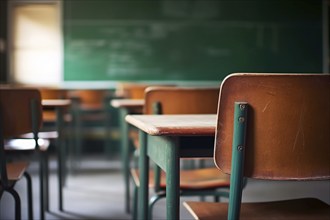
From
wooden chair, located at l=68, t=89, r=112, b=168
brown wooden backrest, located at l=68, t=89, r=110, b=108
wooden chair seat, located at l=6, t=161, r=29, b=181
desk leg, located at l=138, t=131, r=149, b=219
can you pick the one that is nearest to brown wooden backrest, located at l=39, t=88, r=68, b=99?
wooden chair, located at l=68, t=89, r=112, b=168

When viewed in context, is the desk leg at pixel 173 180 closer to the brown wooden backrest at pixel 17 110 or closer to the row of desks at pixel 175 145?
the row of desks at pixel 175 145

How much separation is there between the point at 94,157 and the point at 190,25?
6.54 feet

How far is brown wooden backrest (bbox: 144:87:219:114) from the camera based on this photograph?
219 cm

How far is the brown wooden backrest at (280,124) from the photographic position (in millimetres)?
1083

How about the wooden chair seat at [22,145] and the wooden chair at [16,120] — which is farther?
the wooden chair seat at [22,145]

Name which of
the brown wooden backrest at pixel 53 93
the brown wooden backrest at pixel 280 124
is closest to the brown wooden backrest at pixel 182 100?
the brown wooden backrest at pixel 280 124

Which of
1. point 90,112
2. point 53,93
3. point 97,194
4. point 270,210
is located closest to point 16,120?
point 270,210

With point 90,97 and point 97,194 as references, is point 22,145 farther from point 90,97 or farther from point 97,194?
point 90,97

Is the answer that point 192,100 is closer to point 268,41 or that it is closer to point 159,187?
point 159,187

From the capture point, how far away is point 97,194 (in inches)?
142

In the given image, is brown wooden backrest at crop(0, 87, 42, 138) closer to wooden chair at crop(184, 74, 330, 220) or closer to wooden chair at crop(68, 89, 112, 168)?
wooden chair at crop(184, 74, 330, 220)

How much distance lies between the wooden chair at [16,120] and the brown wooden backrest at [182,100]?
499 millimetres

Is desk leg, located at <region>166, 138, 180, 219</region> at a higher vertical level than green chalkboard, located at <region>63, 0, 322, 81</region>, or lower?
lower

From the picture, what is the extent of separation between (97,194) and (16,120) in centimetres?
165
